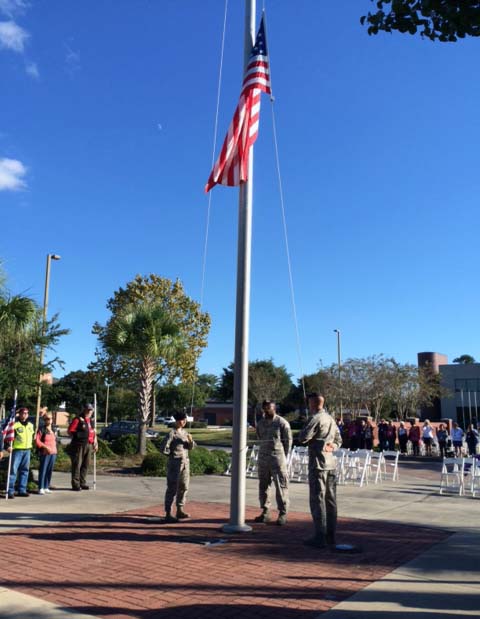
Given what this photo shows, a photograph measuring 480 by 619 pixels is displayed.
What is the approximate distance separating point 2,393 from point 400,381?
90.7 feet

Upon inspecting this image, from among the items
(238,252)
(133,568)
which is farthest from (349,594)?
(238,252)

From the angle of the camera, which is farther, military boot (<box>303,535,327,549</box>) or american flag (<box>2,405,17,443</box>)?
american flag (<box>2,405,17,443</box>)

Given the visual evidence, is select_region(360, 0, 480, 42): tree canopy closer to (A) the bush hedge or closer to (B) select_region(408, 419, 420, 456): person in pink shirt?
(A) the bush hedge

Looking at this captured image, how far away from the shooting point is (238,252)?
868cm

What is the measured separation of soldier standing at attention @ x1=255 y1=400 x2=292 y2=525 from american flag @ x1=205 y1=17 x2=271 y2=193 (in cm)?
374

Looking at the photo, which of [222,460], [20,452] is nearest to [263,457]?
[20,452]

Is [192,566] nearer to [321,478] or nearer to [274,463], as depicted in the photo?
[321,478]

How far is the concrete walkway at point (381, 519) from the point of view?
497cm

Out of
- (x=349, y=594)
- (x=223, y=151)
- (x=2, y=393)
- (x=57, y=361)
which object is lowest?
(x=349, y=594)

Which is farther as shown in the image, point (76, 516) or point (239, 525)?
point (76, 516)

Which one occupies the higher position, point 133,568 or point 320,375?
point 320,375

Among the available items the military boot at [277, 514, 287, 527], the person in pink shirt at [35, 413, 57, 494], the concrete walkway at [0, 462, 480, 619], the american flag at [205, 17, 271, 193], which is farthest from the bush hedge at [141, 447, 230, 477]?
the american flag at [205, 17, 271, 193]

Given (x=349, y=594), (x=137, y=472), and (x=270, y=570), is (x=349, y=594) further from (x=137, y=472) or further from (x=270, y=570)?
(x=137, y=472)

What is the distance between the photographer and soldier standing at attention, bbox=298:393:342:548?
726 centimetres
